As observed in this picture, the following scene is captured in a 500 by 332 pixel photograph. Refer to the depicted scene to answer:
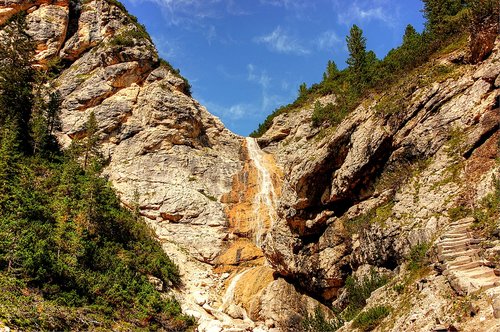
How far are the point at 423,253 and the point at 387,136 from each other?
1021cm

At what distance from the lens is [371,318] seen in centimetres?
1477

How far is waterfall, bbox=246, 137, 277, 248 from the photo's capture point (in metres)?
43.4

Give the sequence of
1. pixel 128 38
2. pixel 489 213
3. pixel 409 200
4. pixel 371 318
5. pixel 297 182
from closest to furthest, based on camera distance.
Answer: pixel 489 213 → pixel 371 318 → pixel 409 200 → pixel 297 182 → pixel 128 38

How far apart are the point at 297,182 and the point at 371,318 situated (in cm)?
1536

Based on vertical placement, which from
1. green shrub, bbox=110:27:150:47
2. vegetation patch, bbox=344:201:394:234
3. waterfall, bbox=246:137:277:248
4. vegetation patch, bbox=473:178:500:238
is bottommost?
vegetation patch, bbox=473:178:500:238

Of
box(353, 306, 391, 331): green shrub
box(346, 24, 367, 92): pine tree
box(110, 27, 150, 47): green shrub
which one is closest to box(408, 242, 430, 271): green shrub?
box(353, 306, 391, 331): green shrub

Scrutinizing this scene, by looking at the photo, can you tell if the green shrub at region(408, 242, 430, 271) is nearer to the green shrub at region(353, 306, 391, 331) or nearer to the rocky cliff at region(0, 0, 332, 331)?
the green shrub at region(353, 306, 391, 331)

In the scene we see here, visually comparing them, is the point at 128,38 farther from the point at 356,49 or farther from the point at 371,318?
the point at 371,318

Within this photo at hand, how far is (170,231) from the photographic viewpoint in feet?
134

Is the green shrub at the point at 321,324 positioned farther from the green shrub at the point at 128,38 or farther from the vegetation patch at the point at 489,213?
the green shrub at the point at 128,38

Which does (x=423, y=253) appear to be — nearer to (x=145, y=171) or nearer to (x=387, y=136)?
(x=387, y=136)

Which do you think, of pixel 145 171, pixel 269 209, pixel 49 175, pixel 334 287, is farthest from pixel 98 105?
pixel 334 287

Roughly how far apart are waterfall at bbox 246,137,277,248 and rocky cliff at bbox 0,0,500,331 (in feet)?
0.66

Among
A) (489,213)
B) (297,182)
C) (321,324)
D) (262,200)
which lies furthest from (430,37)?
(262,200)
